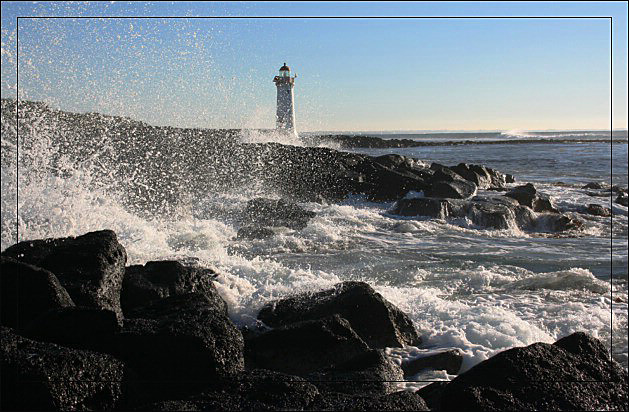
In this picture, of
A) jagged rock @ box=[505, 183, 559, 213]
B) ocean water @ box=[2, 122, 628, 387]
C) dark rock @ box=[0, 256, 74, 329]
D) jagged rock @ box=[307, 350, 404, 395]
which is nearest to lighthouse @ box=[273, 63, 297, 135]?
ocean water @ box=[2, 122, 628, 387]

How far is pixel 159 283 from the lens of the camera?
3.91 metres

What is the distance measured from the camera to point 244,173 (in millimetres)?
7559

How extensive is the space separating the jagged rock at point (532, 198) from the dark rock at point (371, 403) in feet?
13.5

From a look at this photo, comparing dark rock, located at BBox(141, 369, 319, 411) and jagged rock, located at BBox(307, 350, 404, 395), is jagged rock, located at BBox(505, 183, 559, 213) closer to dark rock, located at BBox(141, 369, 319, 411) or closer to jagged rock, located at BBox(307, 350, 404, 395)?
jagged rock, located at BBox(307, 350, 404, 395)

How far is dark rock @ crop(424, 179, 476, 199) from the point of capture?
305 inches

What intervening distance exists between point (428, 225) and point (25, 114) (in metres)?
3.92

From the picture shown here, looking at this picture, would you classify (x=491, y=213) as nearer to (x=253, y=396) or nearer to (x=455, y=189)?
(x=455, y=189)

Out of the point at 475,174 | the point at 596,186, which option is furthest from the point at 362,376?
the point at 475,174

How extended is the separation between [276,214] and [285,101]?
3336mm

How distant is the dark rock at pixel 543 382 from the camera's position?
241 cm

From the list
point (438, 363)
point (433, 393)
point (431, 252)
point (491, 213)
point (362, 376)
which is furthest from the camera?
point (491, 213)

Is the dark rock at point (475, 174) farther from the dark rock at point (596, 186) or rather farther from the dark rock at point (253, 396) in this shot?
the dark rock at point (253, 396)

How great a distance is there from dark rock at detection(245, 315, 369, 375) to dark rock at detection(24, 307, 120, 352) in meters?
0.76

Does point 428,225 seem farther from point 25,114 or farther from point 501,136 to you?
point 25,114
